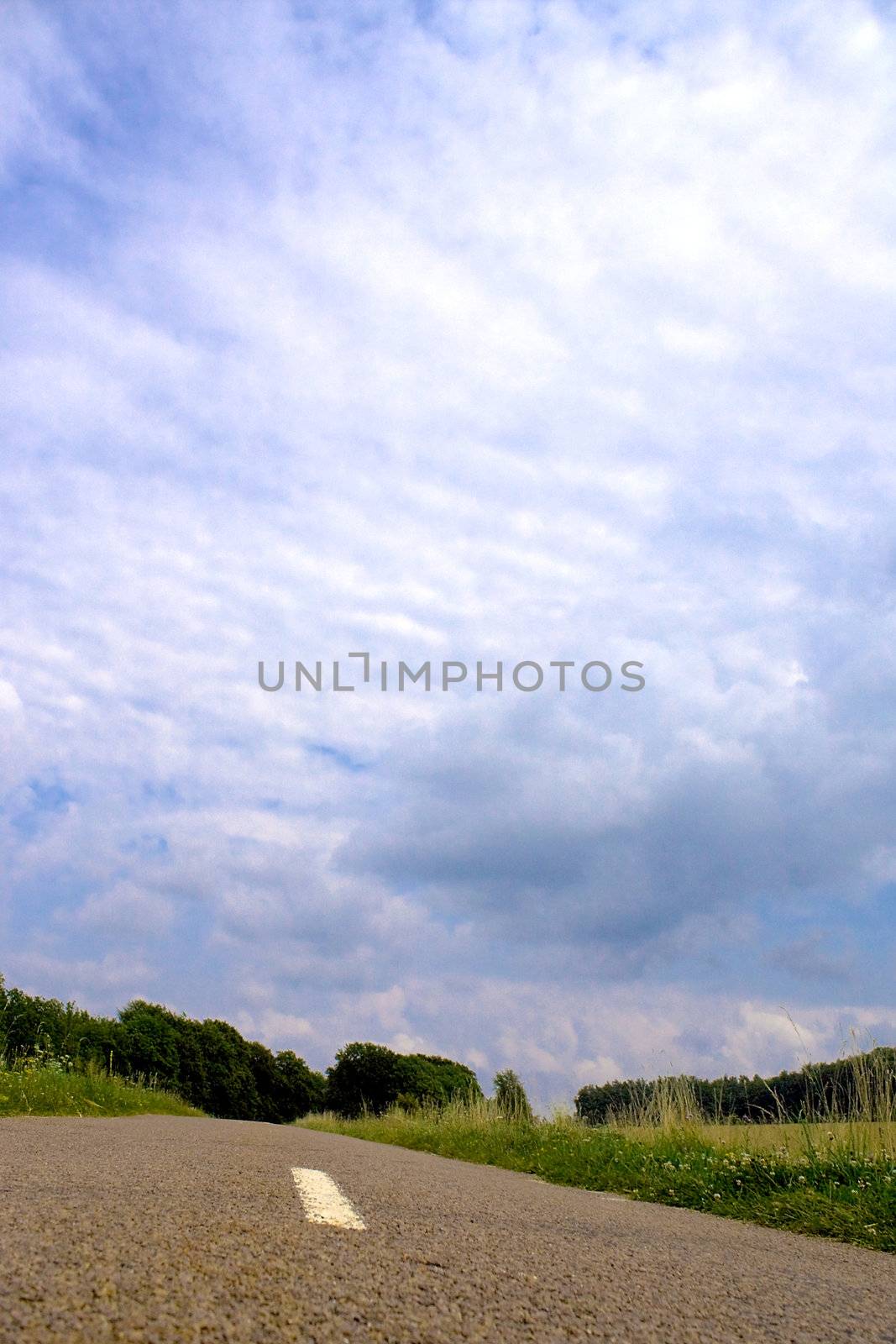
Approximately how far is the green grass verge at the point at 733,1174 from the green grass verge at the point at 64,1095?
18.4 feet

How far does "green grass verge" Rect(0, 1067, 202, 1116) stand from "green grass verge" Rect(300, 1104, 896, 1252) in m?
5.62

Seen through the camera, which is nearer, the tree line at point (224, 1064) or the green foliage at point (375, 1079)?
the tree line at point (224, 1064)

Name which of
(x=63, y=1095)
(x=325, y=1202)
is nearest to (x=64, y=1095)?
(x=63, y=1095)

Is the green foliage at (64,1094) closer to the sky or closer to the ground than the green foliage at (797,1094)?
closer to the ground

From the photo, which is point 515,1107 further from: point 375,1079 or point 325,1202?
point 375,1079

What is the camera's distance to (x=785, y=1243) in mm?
4598

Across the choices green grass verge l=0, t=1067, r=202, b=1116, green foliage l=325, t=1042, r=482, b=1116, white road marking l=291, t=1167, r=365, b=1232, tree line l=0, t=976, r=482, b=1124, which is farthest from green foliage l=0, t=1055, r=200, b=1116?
green foliage l=325, t=1042, r=482, b=1116

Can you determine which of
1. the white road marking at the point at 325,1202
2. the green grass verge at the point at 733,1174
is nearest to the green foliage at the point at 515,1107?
the green grass verge at the point at 733,1174

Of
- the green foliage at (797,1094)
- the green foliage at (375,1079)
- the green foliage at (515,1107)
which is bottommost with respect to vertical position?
the green foliage at (375,1079)

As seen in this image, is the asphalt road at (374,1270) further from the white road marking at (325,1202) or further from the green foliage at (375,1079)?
the green foliage at (375,1079)

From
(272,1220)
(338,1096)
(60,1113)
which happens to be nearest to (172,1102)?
(60,1113)

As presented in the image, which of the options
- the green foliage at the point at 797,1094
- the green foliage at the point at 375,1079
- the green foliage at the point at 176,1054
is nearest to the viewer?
the green foliage at the point at 797,1094

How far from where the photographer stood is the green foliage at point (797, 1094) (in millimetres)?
7023

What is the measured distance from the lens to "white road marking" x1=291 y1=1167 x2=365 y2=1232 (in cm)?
305
